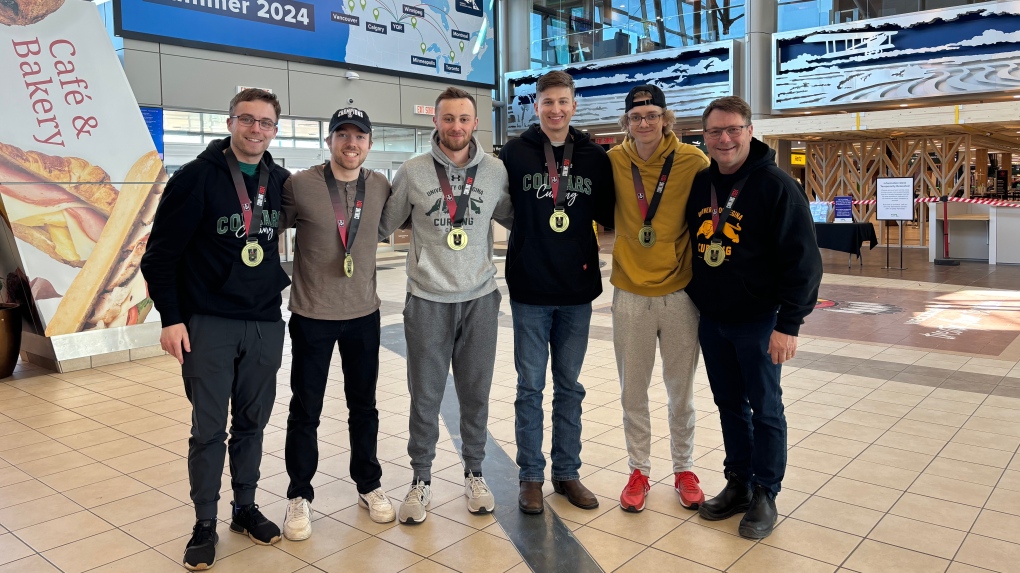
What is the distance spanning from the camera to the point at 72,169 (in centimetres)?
612

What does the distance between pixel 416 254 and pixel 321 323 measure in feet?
1.56

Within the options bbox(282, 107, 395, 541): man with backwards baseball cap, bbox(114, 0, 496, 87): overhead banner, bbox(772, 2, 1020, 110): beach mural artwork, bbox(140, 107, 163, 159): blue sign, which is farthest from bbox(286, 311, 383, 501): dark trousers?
bbox(772, 2, 1020, 110): beach mural artwork

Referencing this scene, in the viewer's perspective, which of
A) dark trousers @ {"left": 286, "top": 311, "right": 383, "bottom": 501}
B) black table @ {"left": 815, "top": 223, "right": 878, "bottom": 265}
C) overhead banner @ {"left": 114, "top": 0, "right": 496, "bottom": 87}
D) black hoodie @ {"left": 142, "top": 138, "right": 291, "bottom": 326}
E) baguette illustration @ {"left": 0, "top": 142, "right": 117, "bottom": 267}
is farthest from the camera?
black table @ {"left": 815, "top": 223, "right": 878, "bottom": 265}

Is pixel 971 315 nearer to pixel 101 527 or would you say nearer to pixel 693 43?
pixel 101 527

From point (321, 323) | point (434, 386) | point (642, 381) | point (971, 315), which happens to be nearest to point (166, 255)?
point (321, 323)

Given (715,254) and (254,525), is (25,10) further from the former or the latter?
(715,254)

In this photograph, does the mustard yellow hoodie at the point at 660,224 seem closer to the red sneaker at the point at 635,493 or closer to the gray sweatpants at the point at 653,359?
the gray sweatpants at the point at 653,359

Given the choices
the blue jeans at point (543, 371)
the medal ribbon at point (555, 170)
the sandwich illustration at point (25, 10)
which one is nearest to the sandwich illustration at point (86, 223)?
the sandwich illustration at point (25, 10)

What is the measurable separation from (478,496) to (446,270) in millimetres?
976

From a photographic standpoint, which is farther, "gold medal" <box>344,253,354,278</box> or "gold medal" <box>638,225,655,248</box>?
"gold medal" <box>638,225,655,248</box>

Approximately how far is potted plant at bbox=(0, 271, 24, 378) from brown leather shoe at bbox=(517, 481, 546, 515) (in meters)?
4.69

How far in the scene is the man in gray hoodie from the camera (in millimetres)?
3186

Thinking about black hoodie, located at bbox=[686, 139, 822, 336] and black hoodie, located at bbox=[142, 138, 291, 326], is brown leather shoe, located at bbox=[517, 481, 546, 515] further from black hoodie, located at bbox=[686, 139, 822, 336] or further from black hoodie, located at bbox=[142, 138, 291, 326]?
black hoodie, located at bbox=[142, 138, 291, 326]

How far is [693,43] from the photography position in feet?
60.0
